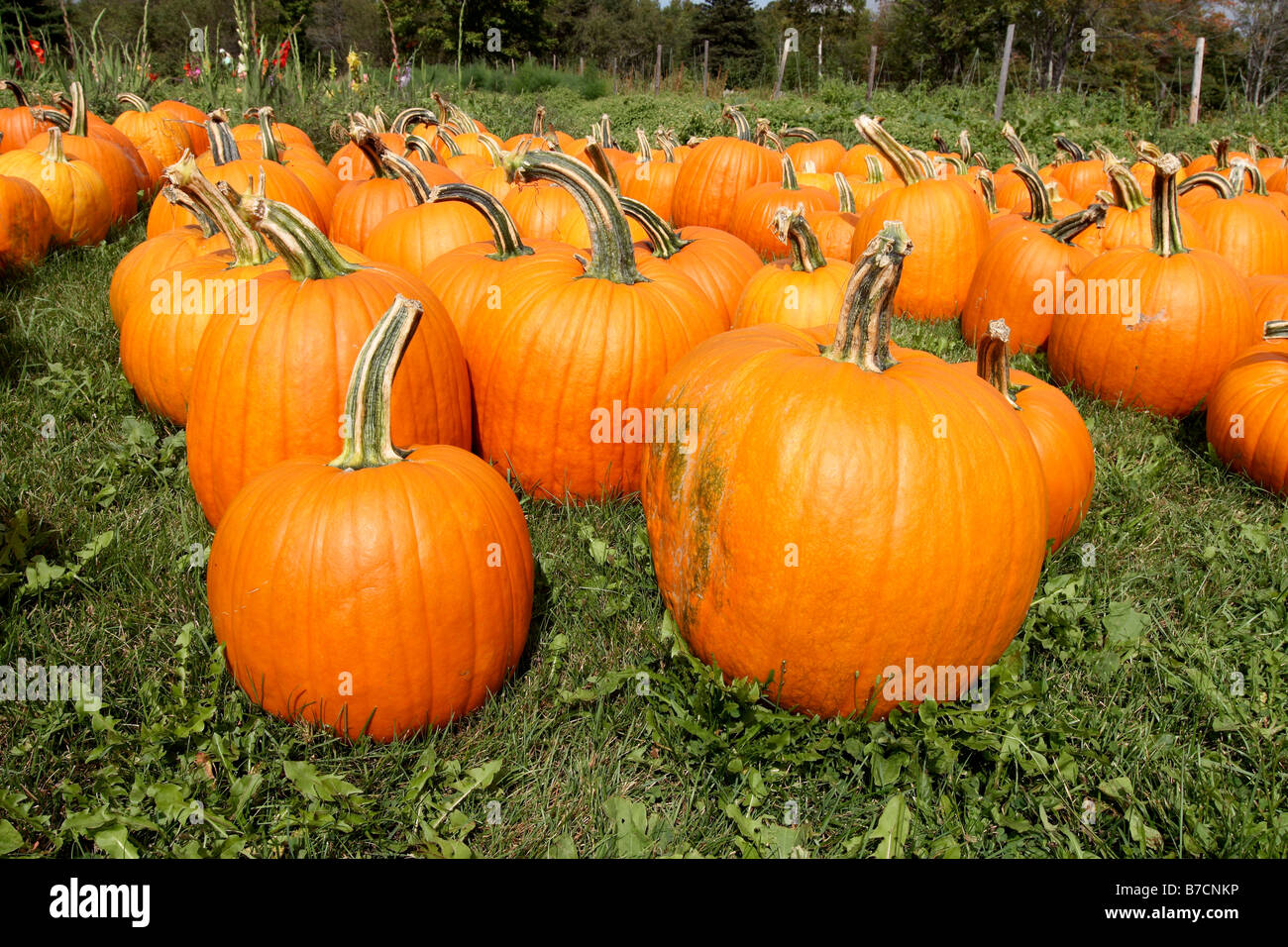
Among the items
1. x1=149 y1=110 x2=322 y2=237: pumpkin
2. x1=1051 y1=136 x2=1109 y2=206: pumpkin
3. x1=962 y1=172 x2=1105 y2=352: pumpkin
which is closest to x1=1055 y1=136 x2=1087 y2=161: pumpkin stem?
x1=1051 y1=136 x2=1109 y2=206: pumpkin

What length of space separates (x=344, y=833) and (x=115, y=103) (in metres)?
11.0

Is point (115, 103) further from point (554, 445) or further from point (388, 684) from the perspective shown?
point (388, 684)

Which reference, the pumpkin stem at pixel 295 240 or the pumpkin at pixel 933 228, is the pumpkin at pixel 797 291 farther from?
the pumpkin stem at pixel 295 240

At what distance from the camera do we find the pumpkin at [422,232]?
439 cm

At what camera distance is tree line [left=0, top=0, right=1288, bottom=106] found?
A: 30.5m

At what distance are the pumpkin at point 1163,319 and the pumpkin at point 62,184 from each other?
22.1 ft

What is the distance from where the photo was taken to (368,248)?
4.54m

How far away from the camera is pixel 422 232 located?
441 centimetres

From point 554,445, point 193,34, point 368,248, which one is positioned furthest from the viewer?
point 193,34

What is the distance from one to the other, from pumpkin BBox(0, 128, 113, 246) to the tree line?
12783 millimetres

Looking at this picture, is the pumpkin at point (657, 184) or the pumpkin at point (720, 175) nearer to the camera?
the pumpkin at point (720, 175)
